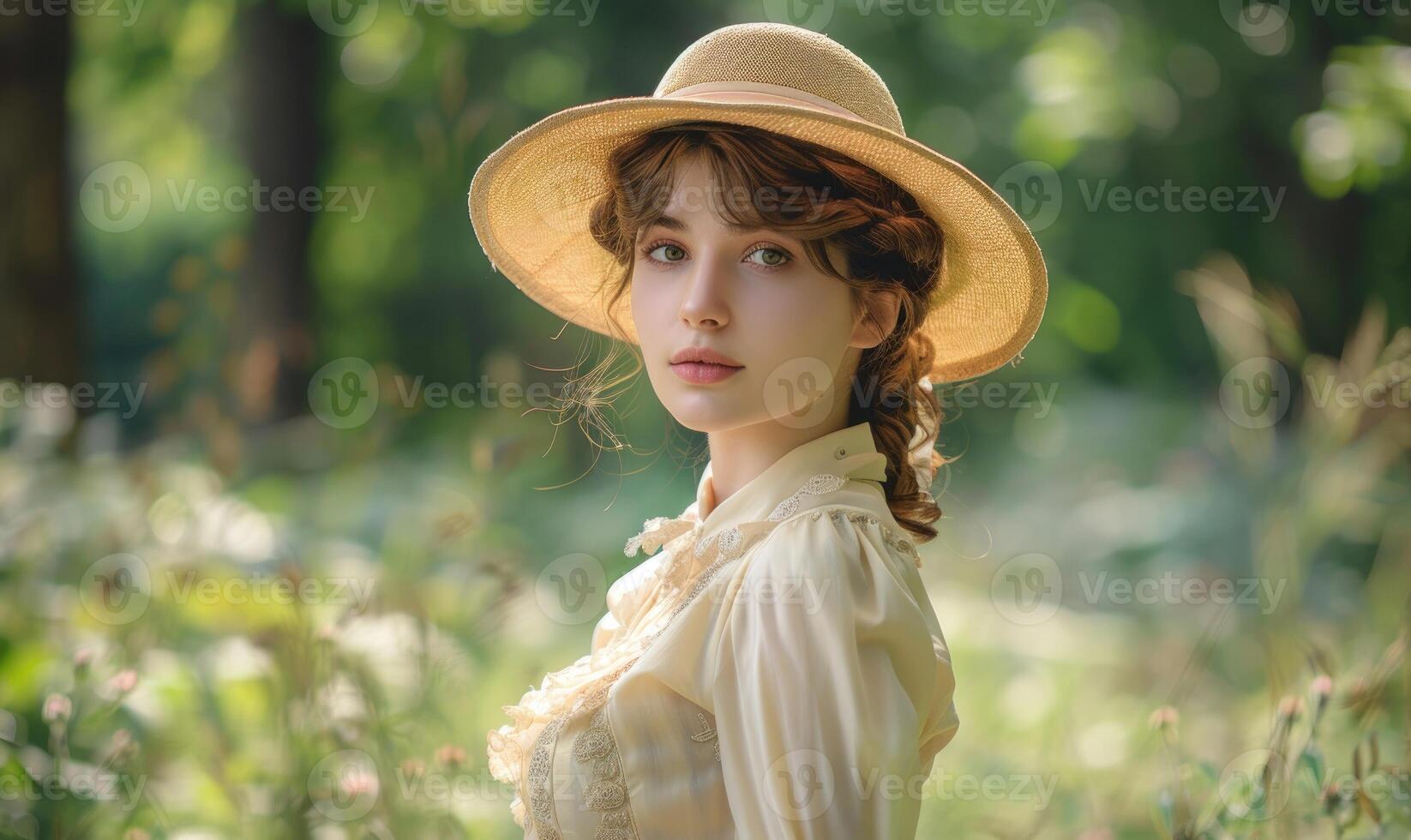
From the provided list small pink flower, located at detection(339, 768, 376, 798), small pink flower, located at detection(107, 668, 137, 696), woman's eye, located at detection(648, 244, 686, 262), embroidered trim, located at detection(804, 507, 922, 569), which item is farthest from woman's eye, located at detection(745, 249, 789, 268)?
small pink flower, located at detection(107, 668, 137, 696)

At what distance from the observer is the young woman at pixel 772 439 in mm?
1386

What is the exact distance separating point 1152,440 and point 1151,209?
131cm

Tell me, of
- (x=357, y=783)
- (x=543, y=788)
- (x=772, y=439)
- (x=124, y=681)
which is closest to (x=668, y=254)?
(x=772, y=439)

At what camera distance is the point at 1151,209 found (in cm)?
645

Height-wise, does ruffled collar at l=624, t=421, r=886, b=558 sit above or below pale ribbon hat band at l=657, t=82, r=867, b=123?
below

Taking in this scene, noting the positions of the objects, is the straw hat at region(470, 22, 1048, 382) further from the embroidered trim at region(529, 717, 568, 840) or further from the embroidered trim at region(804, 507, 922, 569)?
the embroidered trim at region(529, 717, 568, 840)

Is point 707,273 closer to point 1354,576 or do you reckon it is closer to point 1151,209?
point 1354,576

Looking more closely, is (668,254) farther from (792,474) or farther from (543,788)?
(543,788)

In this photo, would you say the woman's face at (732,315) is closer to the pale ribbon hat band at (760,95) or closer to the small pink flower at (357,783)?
the pale ribbon hat band at (760,95)

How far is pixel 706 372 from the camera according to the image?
5.29 ft

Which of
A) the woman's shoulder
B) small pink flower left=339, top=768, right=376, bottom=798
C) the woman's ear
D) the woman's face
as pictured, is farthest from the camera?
small pink flower left=339, top=768, right=376, bottom=798

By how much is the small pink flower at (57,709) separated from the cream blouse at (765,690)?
1.08 metres

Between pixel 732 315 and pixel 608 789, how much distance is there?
2.07ft

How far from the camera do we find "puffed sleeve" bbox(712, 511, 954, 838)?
4.40 ft
